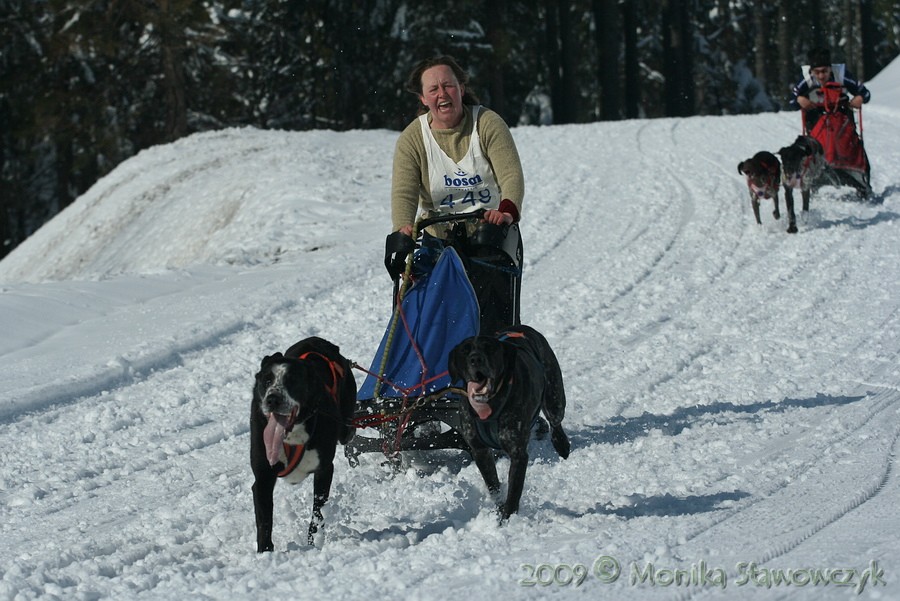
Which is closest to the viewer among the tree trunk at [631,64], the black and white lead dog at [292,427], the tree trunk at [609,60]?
the black and white lead dog at [292,427]

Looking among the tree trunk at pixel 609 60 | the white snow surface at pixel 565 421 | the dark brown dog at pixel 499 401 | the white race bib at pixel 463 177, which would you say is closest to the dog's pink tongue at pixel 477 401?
the dark brown dog at pixel 499 401

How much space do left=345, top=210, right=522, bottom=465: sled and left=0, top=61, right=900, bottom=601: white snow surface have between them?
0.24 metres

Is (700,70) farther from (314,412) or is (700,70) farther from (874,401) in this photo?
(314,412)

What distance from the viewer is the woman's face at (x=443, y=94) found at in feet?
19.3

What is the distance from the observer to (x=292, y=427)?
180 inches

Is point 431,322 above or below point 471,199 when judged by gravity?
below

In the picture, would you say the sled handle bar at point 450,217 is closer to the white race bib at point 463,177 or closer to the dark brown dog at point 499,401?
the white race bib at point 463,177

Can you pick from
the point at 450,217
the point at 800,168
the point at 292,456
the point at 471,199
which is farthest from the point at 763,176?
the point at 292,456

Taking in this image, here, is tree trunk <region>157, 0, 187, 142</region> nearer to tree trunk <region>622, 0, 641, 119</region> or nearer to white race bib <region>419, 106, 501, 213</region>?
tree trunk <region>622, 0, 641, 119</region>

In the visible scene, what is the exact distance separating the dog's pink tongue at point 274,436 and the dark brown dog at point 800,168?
8.74 m

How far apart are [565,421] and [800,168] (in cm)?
669

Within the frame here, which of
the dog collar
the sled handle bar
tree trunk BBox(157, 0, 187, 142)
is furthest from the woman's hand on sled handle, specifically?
tree trunk BBox(157, 0, 187, 142)

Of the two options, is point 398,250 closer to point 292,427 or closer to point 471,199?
point 471,199

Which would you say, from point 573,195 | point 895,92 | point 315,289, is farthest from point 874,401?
point 895,92
